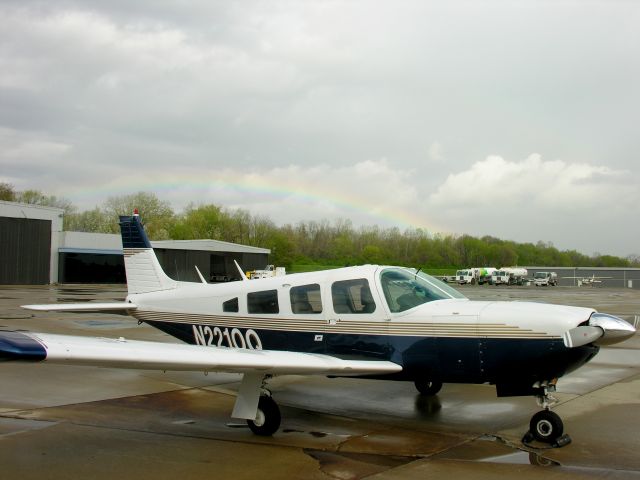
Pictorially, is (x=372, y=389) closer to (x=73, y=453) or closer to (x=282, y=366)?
(x=282, y=366)

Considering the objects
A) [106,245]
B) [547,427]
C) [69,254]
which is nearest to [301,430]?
[547,427]

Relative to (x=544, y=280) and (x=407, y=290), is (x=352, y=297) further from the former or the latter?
(x=544, y=280)

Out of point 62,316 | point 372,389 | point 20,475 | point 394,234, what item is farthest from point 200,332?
point 394,234

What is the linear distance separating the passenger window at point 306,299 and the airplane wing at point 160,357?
0.95 meters

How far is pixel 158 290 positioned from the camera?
1029cm

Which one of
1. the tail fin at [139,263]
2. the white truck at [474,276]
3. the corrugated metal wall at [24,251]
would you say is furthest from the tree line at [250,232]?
the tail fin at [139,263]

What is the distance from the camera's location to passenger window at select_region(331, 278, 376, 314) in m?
7.33

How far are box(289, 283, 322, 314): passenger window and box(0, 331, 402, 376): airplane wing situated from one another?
950mm

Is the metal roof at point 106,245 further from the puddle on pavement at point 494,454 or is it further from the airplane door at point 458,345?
the puddle on pavement at point 494,454

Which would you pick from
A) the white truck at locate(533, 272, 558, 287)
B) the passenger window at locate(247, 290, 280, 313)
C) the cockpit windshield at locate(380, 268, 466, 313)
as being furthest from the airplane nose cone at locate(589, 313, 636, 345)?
the white truck at locate(533, 272, 558, 287)

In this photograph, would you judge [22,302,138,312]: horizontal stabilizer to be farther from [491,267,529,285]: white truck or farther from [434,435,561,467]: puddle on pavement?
[491,267,529,285]: white truck

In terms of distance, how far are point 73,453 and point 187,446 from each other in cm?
114

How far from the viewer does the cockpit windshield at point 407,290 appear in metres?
7.18

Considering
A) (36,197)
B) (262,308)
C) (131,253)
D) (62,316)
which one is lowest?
(62,316)
